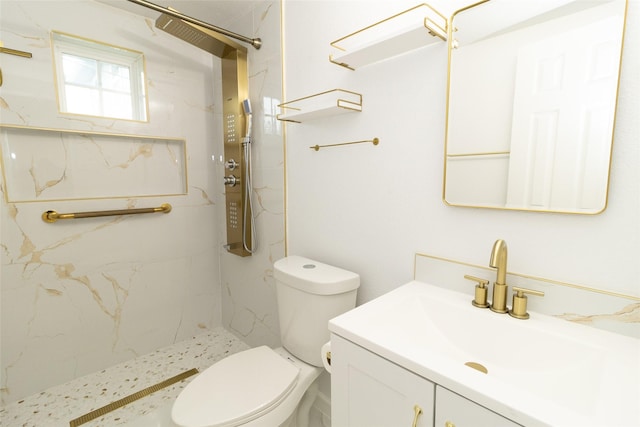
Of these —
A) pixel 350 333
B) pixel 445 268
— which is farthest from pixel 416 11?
pixel 350 333

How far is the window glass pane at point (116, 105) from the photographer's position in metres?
1.89

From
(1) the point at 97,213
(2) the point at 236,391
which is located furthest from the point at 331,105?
(1) the point at 97,213

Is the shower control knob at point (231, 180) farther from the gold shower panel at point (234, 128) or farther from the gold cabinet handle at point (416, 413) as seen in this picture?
the gold cabinet handle at point (416, 413)

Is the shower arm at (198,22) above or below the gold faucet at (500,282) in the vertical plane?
Answer: above

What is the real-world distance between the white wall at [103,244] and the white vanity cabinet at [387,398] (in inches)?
67.2

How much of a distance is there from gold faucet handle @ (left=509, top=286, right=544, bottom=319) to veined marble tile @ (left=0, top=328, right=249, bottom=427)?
69.8 inches

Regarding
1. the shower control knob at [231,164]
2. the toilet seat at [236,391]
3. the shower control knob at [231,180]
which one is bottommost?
the toilet seat at [236,391]

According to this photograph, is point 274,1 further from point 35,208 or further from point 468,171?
point 35,208

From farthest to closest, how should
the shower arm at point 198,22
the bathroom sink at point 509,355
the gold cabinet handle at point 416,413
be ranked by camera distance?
the shower arm at point 198,22
the gold cabinet handle at point 416,413
the bathroom sink at point 509,355

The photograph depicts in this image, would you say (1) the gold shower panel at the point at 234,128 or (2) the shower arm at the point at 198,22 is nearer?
(2) the shower arm at the point at 198,22

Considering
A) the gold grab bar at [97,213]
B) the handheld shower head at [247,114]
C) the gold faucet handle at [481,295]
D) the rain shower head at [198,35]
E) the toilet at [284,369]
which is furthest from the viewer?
the handheld shower head at [247,114]

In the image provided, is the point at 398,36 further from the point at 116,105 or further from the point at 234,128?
the point at 116,105

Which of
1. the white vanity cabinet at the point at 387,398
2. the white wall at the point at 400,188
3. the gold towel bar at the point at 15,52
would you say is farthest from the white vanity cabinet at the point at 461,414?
the gold towel bar at the point at 15,52

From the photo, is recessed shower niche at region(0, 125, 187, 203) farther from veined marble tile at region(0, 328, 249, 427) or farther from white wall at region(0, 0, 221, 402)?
veined marble tile at region(0, 328, 249, 427)
